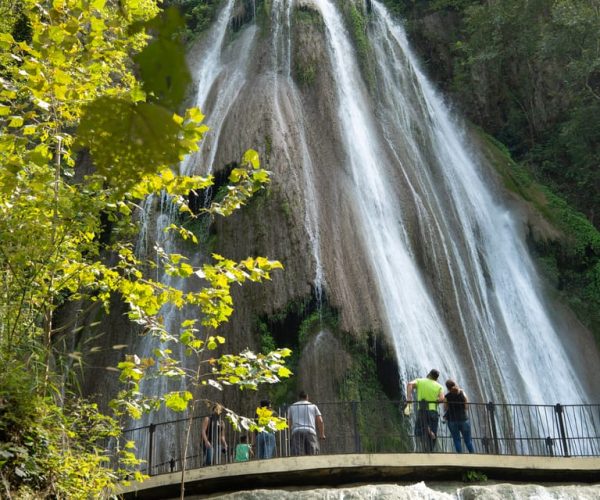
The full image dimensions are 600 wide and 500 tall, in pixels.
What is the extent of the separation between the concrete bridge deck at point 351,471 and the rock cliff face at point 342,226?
4098 millimetres

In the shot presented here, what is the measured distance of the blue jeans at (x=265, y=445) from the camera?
10.9m

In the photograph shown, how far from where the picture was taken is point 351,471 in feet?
33.2

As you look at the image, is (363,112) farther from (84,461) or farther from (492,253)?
(84,461)

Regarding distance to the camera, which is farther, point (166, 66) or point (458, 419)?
point (458, 419)

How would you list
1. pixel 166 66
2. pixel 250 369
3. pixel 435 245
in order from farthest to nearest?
pixel 435 245 → pixel 250 369 → pixel 166 66

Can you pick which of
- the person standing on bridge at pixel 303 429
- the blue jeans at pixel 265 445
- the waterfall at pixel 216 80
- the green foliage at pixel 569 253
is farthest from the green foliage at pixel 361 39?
the blue jeans at pixel 265 445

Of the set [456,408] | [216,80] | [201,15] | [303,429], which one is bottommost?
[303,429]

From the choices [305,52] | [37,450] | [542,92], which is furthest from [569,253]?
[37,450]

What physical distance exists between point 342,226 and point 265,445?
776cm

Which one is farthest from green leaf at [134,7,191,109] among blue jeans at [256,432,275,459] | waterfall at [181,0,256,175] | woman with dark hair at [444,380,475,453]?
waterfall at [181,0,256,175]

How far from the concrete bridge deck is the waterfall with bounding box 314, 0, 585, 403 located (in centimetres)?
452

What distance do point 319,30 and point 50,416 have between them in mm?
19368

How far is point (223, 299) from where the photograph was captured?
6699 mm

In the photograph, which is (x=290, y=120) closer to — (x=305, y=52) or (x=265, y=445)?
(x=305, y=52)
